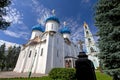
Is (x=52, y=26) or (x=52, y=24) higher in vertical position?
(x=52, y=24)

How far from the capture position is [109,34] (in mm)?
7801

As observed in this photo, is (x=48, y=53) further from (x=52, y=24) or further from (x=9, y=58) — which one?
(x=9, y=58)

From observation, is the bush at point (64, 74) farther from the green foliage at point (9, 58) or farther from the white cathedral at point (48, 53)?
the green foliage at point (9, 58)

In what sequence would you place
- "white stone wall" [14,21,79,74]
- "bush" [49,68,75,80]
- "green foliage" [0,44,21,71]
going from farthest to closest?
1. "green foliage" [0,44,21,71]
2. "white stone wall" [14,21,79,74]
3. "bush" [49,68,75,80]

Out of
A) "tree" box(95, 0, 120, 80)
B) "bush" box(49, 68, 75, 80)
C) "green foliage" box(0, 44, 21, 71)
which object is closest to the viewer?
"tree" box(95, 0, 120, 80)

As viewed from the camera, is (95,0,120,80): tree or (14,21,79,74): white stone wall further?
(14,21,79,74): white stone wall

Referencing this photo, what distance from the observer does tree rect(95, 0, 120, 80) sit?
24.5 ft

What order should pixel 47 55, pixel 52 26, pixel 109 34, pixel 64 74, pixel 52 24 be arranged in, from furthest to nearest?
pixel 52 24 → pixel 52 26 → pixel 47 55 → pixel 64 74 → pixel 109 34

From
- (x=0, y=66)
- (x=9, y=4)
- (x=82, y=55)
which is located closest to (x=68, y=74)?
(x=9, y=4)

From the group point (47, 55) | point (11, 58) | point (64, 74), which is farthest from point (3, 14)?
point (11, 58)

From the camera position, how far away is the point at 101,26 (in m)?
8.78

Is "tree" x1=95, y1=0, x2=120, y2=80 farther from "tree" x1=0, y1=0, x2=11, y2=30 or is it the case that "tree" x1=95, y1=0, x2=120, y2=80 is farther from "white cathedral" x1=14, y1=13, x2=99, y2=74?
"white cathedral" x1=14, y1=13, x2=99, y2=74

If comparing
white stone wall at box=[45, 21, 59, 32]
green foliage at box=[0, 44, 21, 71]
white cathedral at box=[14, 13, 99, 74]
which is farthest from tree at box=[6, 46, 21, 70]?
white stone wall at box=[45, 21, 59, 32]

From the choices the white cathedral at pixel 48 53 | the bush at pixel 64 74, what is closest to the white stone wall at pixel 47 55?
the white cathedral at pixel 48 53
